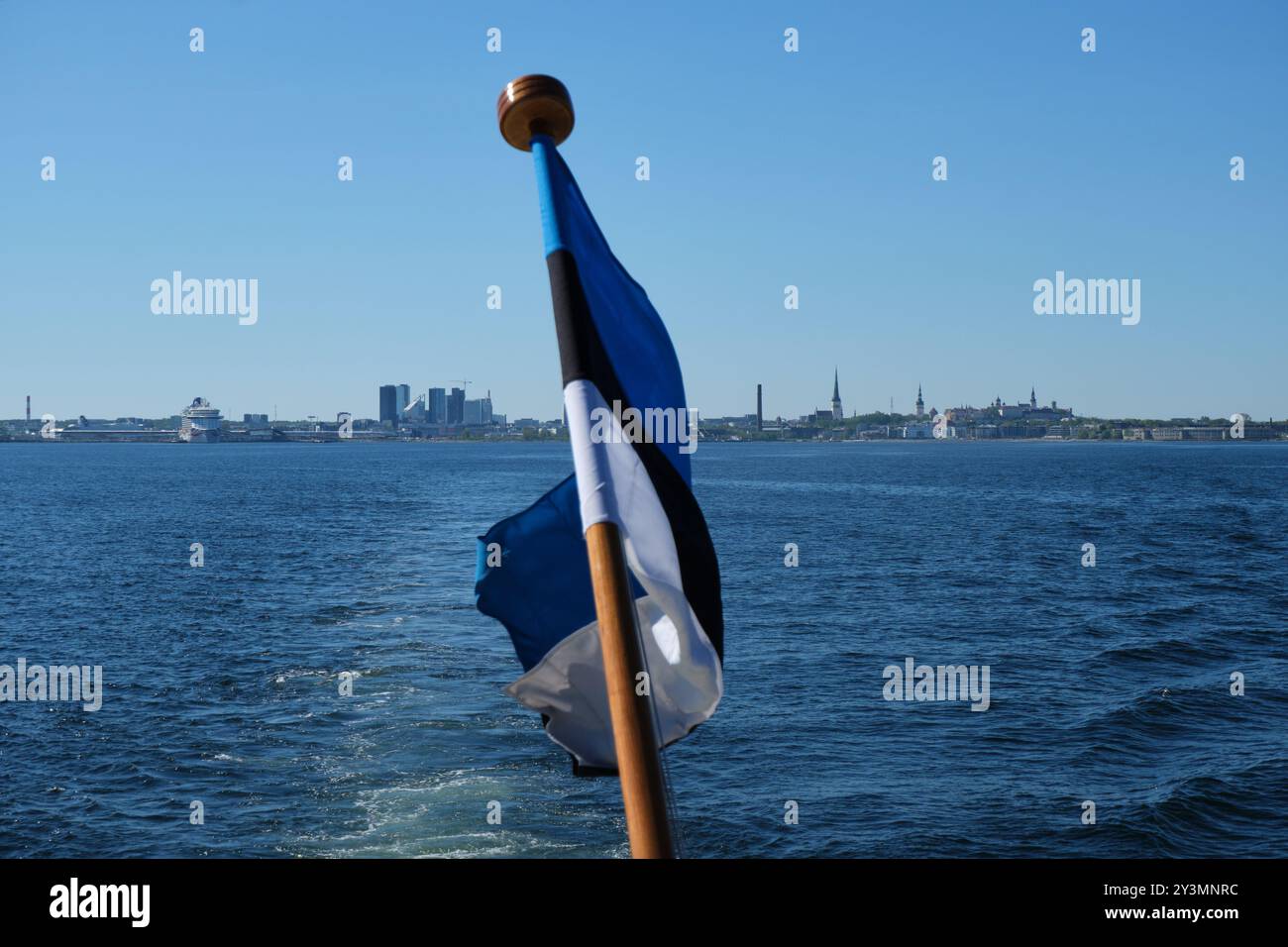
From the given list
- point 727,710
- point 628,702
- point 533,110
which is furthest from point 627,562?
point 727,710

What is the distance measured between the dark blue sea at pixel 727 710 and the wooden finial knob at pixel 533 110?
51.2 feet

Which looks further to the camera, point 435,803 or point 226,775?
point 226,775

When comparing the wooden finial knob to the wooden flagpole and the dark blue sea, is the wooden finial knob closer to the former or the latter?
the wooden flagpole

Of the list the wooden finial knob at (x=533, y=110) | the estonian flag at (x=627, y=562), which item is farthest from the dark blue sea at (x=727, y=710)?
the wooden finial knob at (x=533, y=110)

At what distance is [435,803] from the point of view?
2067cm

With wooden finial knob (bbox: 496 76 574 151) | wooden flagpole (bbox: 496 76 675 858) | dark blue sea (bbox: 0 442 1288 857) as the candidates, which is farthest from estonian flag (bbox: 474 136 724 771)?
dark blue sea (bbox: 0 442 1288 857)

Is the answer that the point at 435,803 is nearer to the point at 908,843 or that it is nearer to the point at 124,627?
the point at 908,843

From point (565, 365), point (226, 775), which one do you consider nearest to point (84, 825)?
point (226, 775)

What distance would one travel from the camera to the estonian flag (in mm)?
4363

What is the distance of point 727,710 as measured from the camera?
28.2m

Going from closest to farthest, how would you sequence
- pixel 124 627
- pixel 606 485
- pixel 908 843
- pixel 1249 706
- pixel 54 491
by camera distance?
1. pixel 606 485
2. pixel 908 843
3. pixel 1249 706
4. pixel 124 627
5. pixel 54 491

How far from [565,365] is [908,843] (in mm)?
18157

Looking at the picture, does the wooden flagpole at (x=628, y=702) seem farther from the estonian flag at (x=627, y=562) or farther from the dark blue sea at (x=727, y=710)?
the dark blue sea at (x=727, y=710)

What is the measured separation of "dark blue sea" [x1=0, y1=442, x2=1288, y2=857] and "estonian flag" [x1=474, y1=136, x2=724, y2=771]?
14275mm
